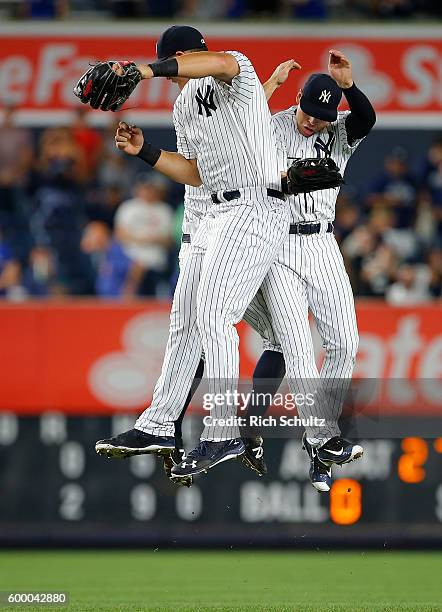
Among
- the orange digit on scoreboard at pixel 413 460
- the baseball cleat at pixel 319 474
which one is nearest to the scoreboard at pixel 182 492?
the orange digit on scoreboard at pixel 413 460

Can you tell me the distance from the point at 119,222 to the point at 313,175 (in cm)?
584

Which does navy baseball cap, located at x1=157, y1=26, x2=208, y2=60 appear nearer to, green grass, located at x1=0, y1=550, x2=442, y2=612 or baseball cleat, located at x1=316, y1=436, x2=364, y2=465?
baseball cleat, located at x1=316, y1=436, x2=364, y2=465

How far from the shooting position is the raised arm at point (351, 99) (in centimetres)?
784

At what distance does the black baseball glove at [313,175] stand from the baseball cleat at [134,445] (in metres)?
1.51

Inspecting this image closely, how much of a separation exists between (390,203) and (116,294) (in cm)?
278

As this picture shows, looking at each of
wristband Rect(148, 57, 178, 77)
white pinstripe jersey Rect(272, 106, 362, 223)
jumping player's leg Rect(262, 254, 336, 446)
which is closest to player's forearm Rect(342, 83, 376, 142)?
white pinstripe jersey Rect(272, 106, 362, 223)

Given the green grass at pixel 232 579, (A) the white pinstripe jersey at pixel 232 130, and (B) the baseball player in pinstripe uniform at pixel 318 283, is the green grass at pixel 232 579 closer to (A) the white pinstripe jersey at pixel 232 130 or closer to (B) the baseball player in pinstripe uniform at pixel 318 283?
(B) the baseball player in pinstripe uniform at pixel 318 283

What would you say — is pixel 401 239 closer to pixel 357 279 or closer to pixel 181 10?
pixel 357 279

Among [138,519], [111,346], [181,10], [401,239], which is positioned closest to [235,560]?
[138,519]

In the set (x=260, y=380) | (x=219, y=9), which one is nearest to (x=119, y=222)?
(x=219, y=9)

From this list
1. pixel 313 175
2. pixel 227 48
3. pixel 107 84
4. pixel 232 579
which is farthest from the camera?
pixel 227 48

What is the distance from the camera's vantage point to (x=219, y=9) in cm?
1443

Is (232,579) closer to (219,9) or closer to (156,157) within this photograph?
(156,157)

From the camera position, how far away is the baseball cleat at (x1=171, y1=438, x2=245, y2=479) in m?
7.60
